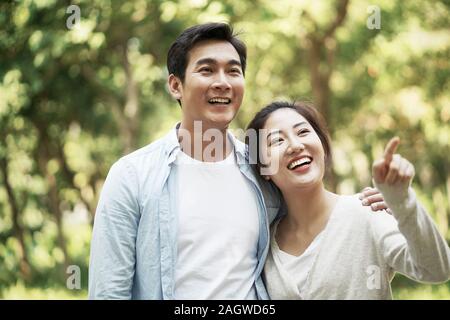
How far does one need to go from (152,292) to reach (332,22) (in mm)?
5315

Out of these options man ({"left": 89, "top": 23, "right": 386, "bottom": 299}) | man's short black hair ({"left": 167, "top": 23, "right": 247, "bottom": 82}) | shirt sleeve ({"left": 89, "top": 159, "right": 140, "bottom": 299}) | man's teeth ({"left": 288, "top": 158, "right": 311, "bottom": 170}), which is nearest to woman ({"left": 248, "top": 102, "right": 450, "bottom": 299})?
man's teeth ({"left": 288, "top": 158, "right": 311, "bottom": 170})

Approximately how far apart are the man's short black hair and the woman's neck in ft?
2.50

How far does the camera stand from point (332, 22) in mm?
7234

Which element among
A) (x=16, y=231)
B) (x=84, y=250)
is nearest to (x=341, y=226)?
(x=16, y=231)

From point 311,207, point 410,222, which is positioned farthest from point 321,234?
point 410,222

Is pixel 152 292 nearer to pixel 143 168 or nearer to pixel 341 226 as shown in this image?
pixel 143 168

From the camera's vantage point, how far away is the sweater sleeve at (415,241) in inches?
88.1

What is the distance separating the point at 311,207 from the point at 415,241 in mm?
717

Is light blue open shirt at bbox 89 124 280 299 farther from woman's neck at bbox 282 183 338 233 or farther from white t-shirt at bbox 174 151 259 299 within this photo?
woman's neck at bbox 282 183 338 233

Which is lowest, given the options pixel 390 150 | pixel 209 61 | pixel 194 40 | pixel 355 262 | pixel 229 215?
pixel 355 262

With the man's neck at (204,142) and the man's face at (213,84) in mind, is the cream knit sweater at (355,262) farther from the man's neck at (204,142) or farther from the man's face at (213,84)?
the man's face at (213,84)

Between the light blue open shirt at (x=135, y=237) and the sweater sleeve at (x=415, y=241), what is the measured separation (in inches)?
27.4

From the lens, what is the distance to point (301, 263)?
280 centimetres

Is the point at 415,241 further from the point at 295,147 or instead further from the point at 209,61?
the point at 209,61
